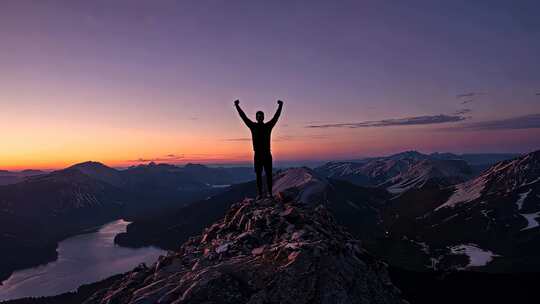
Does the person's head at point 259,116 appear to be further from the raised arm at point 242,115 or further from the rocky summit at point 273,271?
the rocky summit at point 273,271

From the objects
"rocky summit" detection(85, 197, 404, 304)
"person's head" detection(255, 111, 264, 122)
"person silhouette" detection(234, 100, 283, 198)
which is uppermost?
"person's head" detection(255, 111, 264, 122)

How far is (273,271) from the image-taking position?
15.6 metres

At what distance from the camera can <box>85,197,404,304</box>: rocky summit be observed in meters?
14.7

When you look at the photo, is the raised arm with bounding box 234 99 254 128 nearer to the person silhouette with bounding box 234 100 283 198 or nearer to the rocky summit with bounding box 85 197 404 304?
the person silhouette with bounding box 234 100 283 198

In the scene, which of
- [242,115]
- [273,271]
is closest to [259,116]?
[242,115]

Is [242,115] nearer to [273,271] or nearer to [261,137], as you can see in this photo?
[261,137]

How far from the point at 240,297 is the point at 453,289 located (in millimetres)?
145992

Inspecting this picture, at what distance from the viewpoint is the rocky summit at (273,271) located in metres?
14.7

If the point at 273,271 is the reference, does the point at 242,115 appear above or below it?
above

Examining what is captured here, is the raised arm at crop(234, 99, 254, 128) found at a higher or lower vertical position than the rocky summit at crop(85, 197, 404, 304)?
higher

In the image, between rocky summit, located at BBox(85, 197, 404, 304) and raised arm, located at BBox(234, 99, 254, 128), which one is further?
raised arm, located at BBox(234, 99, 254, 128)

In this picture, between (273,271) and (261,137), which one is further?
(261,137)

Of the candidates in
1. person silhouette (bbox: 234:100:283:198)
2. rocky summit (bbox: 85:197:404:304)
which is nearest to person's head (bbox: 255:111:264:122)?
person silhouette (bbox: 234:100:283:198)

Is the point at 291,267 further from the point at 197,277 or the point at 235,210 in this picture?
the point at 235,210
